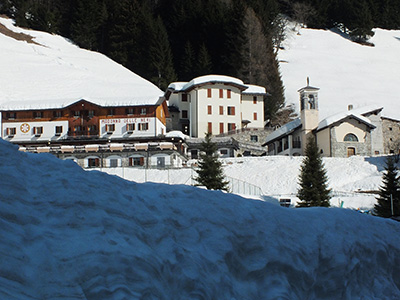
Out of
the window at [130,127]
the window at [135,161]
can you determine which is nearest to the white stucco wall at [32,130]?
the window at [130,127]

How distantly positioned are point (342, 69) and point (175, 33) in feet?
96.6

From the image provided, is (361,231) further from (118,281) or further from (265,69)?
(265,69)

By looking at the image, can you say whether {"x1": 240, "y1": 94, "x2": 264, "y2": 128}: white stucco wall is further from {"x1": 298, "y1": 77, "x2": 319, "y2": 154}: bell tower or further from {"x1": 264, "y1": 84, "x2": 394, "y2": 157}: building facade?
{"x1": 298, "y1": 77, "x2": 319, "y2": 154}: bell tower

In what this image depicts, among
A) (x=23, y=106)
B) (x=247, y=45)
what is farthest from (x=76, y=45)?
(x=23, y=106)

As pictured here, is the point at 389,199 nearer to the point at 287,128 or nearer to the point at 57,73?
the point at 287,128

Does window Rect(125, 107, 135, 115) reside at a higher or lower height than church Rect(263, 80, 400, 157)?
higher

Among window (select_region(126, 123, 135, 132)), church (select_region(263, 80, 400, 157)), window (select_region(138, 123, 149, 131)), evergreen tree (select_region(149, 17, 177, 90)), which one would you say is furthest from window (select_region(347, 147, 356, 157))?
evergreen tree (select_region(149, 17, 177, 90))

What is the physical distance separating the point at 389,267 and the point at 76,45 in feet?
296

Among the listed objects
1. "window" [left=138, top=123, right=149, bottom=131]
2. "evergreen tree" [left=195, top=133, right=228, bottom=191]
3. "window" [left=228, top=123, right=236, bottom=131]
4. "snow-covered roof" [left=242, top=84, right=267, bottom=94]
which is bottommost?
"evergreen tree" [left=195, top=133, right=228, bottom=191]

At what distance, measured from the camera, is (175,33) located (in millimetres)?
91938

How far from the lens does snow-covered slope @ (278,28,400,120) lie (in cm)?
8268

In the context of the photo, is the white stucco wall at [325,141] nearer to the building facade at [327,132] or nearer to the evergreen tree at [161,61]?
the building facade at [327,132]

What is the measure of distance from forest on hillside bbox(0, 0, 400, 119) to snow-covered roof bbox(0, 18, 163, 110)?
310 centimetres

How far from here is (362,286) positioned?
27.4ft
